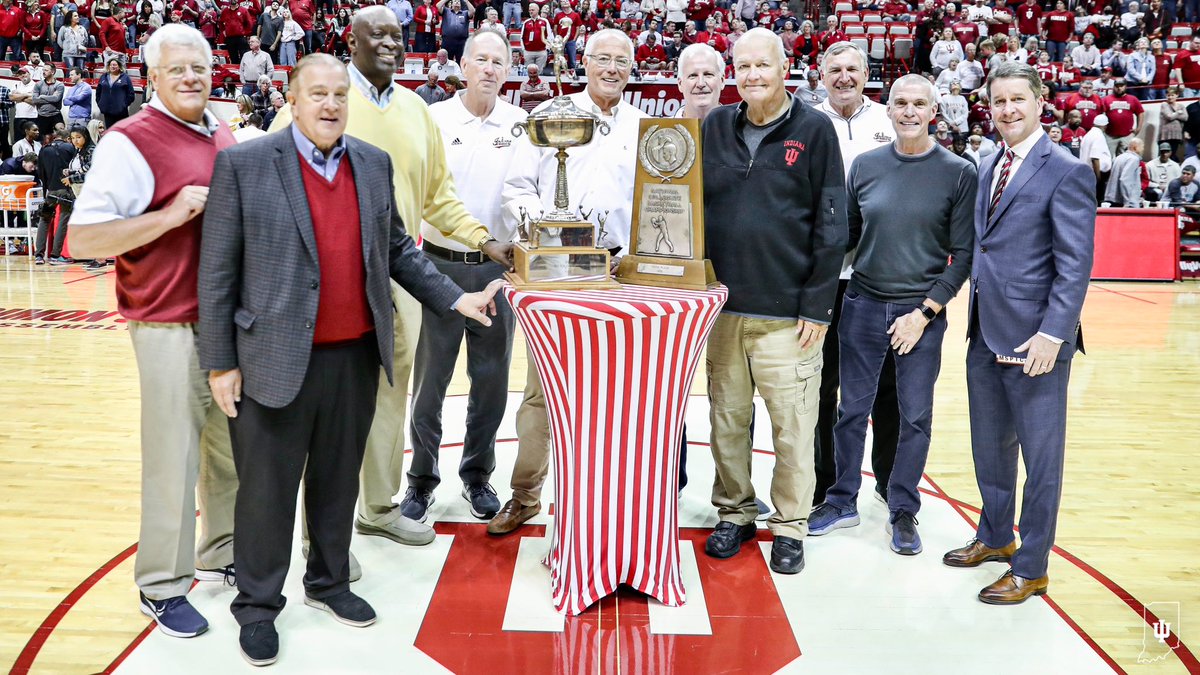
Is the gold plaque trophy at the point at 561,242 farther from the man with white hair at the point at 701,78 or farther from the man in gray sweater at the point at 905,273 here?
the man in gray sweater at the point at 905,273

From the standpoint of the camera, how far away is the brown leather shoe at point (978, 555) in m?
3.57

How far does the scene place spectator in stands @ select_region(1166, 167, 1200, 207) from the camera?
1270 centimetres

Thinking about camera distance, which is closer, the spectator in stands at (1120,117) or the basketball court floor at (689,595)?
the basketball court floor at (689,595)

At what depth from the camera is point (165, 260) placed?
2805 mm

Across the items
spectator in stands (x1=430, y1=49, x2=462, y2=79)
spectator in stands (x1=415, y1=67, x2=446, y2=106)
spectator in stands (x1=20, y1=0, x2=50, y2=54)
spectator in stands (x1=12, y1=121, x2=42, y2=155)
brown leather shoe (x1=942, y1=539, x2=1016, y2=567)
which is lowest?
brown leather shoe (x1=942, y1=539, x2=1016, y2=567)

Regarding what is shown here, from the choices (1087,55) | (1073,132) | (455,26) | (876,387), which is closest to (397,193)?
(876,387)

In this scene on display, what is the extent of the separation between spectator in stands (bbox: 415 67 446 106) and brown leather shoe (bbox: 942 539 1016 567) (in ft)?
38.3

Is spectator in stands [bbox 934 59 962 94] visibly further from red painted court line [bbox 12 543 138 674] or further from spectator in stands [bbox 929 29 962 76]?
red painted court line [bbox 12 543 138 674]

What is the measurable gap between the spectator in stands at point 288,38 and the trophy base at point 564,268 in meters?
15.9

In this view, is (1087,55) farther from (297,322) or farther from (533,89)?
(297,322)

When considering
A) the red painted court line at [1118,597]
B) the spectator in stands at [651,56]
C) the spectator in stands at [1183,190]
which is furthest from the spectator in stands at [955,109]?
the red painted court line at [1118,597]

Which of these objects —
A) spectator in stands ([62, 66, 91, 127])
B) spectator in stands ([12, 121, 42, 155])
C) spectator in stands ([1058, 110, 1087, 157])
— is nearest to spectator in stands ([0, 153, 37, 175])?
spectator in stands ([12, 121, 42, 155])

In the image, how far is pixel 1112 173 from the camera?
13.3m

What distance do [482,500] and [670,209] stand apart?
1.52 m
